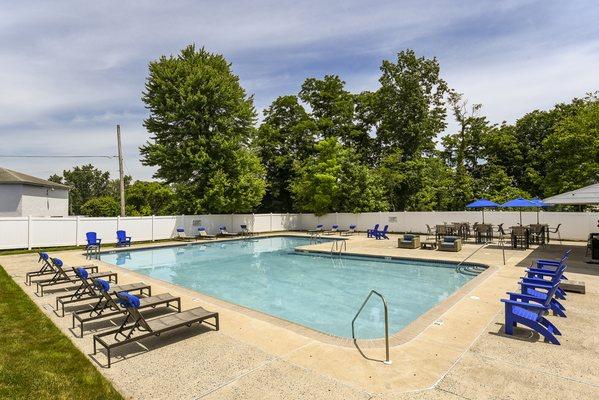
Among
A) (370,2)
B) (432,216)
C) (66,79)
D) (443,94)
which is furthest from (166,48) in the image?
(443,94)

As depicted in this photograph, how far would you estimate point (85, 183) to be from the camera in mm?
79000

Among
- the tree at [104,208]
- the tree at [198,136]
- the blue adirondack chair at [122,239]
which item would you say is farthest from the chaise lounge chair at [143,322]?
the tree at [104,208]

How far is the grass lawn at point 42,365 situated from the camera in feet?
14.2

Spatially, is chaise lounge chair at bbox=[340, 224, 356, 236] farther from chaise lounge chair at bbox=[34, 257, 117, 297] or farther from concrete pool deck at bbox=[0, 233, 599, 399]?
concrete pool deck at bbox=[0, 233, 599, 399]

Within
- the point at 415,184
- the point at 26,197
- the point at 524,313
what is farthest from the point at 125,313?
the point at 415,184

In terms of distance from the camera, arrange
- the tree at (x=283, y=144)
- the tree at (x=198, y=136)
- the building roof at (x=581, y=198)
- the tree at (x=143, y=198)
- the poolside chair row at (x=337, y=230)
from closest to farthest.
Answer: the building roof at (x=581, y=198) → the tree at (x=198, y=136) → the poolside chair row at (x=337, y=230) → the tree at (x=283, y=144) → the tree at (x=143, y=198)

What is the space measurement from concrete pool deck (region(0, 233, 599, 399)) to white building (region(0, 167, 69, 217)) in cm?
3127

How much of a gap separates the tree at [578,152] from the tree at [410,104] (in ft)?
42.2

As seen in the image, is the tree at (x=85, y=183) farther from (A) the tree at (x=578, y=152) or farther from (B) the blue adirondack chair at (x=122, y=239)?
(A) the tree at (x=578, y=152)

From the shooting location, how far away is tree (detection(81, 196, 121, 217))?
187 ft

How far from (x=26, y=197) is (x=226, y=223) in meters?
19.2

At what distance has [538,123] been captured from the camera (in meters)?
40.3

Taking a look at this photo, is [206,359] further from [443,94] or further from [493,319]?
[443,94]

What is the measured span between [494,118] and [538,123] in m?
4.60
